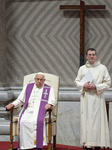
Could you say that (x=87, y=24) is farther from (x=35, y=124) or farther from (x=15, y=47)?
(x=35, y=124)

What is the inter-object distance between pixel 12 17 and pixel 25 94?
2.64m

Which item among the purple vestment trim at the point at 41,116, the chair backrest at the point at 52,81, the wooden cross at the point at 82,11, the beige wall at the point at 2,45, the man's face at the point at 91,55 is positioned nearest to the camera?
the purple vestment trim at the point at 41,116

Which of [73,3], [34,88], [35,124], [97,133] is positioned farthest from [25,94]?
[73,3]

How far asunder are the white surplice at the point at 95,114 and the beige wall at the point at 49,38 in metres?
1.98

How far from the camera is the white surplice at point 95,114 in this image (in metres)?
6.75

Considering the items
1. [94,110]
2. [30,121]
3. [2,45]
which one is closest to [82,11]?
[2,45]

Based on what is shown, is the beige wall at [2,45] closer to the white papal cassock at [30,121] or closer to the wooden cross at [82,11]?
the wooden cross at [82,11]

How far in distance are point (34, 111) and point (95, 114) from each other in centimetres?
114

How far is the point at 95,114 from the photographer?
679cm

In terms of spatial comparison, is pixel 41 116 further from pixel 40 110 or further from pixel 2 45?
pixel 2 45

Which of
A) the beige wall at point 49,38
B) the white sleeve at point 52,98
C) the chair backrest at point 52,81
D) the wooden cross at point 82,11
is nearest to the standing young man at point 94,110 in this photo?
the white sleeve at point 52,98

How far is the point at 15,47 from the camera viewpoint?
911 centimetres

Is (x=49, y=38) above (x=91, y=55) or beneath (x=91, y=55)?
above

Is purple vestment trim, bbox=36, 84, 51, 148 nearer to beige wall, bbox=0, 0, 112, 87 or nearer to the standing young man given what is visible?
the standing young man
